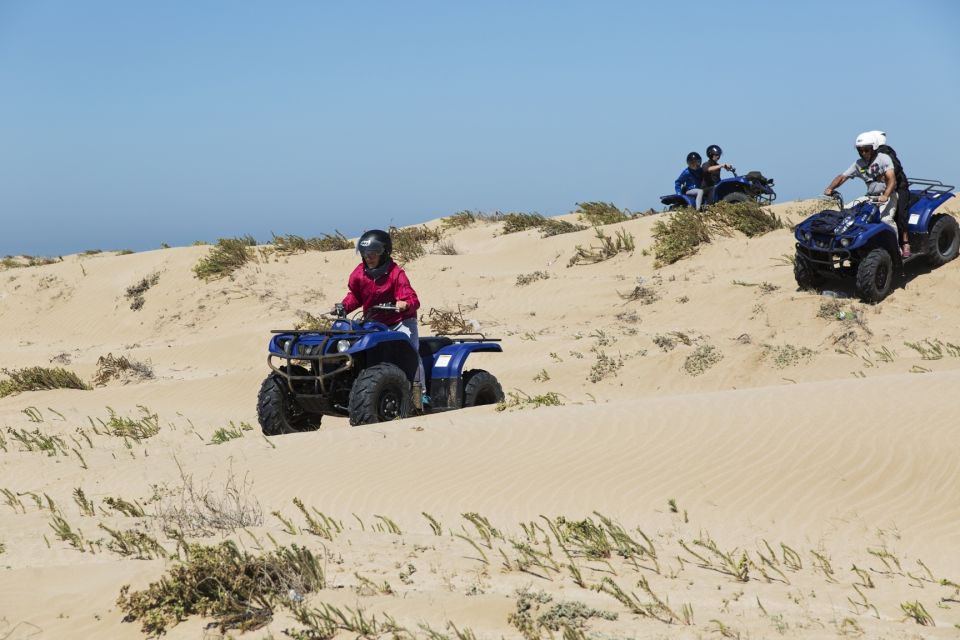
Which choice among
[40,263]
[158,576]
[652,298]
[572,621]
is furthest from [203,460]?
[40,263]

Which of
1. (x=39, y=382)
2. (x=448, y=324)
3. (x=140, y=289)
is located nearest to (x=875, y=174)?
(x=448, y=324)

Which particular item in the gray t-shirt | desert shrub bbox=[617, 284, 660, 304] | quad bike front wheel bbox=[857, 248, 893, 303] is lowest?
desert shrub bbox=[617, 284, 660, 304]

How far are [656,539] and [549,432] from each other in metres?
2.27

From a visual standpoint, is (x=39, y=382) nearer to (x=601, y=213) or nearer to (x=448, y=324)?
(x=448, y=324)

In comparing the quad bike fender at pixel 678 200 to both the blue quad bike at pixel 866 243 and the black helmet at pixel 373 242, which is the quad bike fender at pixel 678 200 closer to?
the blue quad bike at pixel 866 243

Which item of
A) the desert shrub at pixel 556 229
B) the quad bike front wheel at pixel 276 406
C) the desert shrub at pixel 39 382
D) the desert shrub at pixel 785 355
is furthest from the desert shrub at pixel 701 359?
the desert shrub at pixel 556 229

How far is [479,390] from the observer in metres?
10.3

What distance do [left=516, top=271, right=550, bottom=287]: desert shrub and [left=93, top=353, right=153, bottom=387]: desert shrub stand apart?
6730 mm

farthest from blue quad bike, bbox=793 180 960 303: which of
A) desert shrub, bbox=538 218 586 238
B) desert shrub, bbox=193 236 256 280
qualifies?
desert shrub, bbox=193 236 256 280

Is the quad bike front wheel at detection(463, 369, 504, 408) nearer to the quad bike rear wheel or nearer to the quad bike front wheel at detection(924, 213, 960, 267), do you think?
the quad bike rear wheel

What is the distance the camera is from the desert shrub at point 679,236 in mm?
18891

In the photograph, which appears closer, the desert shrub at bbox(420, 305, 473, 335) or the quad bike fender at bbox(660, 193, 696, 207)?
the desert shrub at bbox(420, 305, 473, 335)

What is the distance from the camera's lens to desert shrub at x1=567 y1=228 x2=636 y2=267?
2009 centimetres

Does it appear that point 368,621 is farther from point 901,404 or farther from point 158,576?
point 901,404
